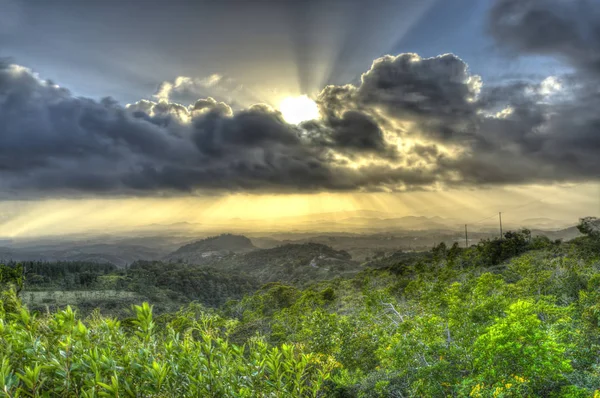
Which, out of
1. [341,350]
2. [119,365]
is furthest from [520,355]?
[341,350]

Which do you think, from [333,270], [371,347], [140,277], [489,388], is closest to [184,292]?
[140,277]

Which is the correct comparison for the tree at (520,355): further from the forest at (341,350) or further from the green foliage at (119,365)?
the green foliage at (119,365)

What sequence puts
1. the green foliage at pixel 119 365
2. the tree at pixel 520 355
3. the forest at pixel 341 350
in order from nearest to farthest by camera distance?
1. the green foliage at pixel 119 365
2. the forest at pixel 341 350
3. the tree at pixel 520 355

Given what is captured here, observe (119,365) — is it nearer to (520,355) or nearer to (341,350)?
(520,355)

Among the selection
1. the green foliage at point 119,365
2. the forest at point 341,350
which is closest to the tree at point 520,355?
the forest at point 341,350

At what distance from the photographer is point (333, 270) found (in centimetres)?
17388

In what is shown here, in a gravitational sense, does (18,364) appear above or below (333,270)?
above

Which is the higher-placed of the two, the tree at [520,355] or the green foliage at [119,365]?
the green foliage at [119,365]

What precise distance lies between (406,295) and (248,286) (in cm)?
12992

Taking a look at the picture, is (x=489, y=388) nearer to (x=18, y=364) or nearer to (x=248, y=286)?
(x=18, y=364)

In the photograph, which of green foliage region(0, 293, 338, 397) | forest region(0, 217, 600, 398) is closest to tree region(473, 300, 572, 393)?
forest region(0, 217, 600, 398)

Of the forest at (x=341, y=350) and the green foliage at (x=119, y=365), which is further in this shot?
the forest at (x=341, y=350)

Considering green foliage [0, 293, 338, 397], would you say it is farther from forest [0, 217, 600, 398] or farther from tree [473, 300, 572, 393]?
tree [473, 300, 572, 393]

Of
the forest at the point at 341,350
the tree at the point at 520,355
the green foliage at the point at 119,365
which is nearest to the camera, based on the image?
the green foliage at the point at 119,365
